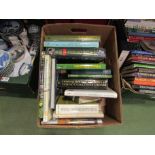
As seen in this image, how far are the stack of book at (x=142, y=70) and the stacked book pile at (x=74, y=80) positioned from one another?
0.18 m

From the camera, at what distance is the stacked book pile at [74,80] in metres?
0.89

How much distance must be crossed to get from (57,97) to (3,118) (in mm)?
382

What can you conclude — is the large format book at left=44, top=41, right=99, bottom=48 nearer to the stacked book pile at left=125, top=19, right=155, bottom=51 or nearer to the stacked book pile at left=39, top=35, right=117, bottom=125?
the stacked book pile at left=39, top=35, right=117, bottom=125

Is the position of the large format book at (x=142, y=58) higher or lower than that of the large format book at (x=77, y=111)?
higher

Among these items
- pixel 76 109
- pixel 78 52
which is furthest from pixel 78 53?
pixel 76 109

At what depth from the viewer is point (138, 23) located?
3.49 feet

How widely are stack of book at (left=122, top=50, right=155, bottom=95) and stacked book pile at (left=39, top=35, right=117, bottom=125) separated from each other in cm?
18

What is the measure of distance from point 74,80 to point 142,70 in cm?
34

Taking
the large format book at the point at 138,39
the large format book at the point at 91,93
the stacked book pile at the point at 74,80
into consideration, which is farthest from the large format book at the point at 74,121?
the large format book at the point at 138,39

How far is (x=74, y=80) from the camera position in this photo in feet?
3.11

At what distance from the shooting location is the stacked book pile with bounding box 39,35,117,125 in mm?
889

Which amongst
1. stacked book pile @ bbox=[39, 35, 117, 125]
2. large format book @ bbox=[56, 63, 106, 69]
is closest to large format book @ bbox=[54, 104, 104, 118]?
stacked book pile @ bbox=[39, 35, 117, 125]

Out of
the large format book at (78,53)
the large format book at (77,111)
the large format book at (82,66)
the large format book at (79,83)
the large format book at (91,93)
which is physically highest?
the large format book at (78,53)

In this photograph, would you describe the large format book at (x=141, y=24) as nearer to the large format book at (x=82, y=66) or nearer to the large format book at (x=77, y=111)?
the large format book at (x=82, y=66)
